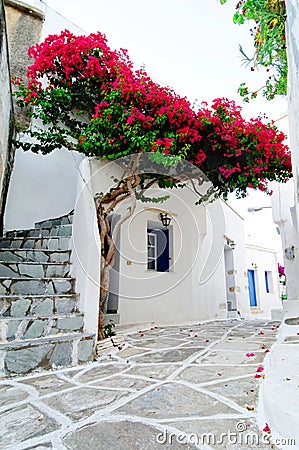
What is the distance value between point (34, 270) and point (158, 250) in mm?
3836

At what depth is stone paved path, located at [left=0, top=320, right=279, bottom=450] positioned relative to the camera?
1.36 meters

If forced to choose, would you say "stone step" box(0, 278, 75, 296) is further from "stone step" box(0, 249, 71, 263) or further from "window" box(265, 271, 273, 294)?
"window" box(265, 271, 273, 294)

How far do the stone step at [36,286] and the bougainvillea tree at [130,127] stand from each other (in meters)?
0.57

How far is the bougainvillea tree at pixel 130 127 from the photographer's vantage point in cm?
390

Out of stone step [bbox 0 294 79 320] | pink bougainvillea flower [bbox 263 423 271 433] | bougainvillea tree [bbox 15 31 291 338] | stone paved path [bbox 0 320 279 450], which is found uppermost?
bougainvillea tree [bbox 15 31 291 338]

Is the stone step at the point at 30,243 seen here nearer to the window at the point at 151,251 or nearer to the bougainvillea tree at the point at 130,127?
the bougainvillea tree at the point at 130,127

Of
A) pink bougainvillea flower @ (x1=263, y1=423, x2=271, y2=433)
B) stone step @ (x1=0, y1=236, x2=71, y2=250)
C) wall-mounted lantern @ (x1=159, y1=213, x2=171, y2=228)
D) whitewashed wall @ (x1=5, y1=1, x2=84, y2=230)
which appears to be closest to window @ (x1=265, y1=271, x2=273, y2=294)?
wall-mounted lantern @ (x1=159, y1=213, x2=171, y2=228)

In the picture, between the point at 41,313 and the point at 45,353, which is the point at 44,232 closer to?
the point at 41,313

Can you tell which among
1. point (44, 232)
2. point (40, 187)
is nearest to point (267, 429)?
point (44, 232)

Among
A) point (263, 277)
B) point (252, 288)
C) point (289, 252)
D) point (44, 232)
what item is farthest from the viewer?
point (263, 277)

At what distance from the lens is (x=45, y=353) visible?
252cm

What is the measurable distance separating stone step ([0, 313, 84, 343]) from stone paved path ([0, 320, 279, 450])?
373 mm

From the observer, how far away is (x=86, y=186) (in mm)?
3857

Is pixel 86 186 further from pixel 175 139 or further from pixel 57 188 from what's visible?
pixel 57 188
